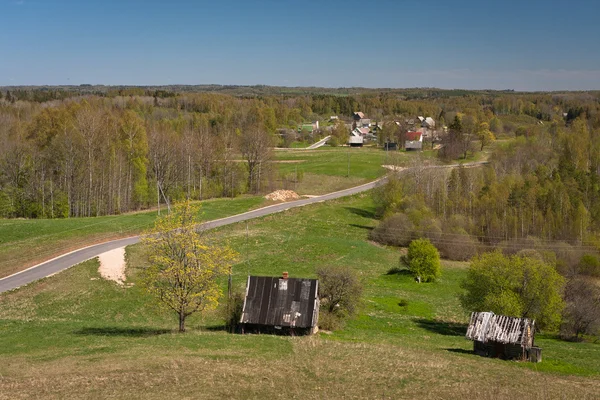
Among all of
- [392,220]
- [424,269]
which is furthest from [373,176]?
[424,269]

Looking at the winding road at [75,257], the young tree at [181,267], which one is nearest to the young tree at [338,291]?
the young tree at [181,267]

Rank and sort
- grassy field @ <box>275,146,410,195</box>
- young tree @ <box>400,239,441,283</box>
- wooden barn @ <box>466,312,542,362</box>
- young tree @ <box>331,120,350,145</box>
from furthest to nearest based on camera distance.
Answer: young tree @ <box>331,120,350,145</box> < grassy field @ <box>275,146,410,195</box> < young tree @ <box>400,239,441,283</box> < wooden barn @ <box>466,312,542,362</box>

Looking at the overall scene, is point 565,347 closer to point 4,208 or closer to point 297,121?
point 4,208

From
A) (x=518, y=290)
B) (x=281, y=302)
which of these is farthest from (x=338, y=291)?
(x=518, y=290)

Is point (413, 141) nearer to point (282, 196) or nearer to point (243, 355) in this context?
point (282, 196)

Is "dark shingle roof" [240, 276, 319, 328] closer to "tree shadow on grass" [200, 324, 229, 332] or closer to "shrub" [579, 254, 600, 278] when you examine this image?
"tree shadow on grass" [200, 324, 229, 332]

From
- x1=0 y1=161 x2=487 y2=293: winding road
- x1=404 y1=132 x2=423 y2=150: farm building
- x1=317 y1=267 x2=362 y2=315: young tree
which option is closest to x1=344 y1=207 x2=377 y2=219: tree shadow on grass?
x1=0 y1=161 x2=487 y2=293: winding road

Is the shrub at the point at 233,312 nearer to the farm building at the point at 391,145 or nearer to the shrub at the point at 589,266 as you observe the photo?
the shrub at the point at 589,266
